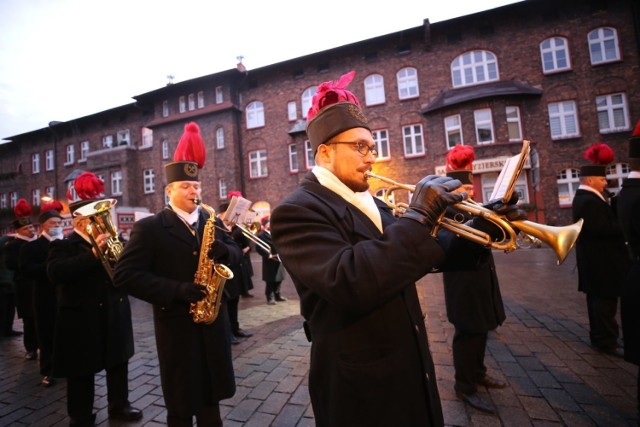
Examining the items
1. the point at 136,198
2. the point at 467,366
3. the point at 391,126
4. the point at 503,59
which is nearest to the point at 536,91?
the point at 503,59

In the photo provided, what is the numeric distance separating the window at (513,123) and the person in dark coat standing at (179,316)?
19.0 m

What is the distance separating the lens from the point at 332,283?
4.40 ft

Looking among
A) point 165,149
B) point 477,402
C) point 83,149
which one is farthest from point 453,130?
point 83,149

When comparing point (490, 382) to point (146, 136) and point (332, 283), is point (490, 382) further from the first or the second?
point (146, 136)

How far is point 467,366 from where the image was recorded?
3.10 meters

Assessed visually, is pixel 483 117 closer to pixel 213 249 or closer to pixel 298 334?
pixel 298 334

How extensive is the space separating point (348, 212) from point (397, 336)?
0.69 metres

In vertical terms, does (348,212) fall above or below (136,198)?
below

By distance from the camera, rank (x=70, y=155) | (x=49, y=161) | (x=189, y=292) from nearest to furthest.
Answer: (x=189, y=292)
(x=70, y=155)
(x=49, y=161)

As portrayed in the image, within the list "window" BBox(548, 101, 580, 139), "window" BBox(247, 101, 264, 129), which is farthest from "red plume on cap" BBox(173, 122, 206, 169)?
"window" BBox(247, 101, 264, 129)

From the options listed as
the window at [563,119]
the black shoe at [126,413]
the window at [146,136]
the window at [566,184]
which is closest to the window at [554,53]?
the window at [563,119]

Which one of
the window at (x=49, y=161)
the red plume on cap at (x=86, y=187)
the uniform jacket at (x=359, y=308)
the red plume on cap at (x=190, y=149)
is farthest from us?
the window at (x=49, y=161)

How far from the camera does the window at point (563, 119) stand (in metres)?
16.7

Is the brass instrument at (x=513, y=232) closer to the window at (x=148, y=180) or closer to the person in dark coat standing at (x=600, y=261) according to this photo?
the person in dark coat standing at (x=600, y=261)
